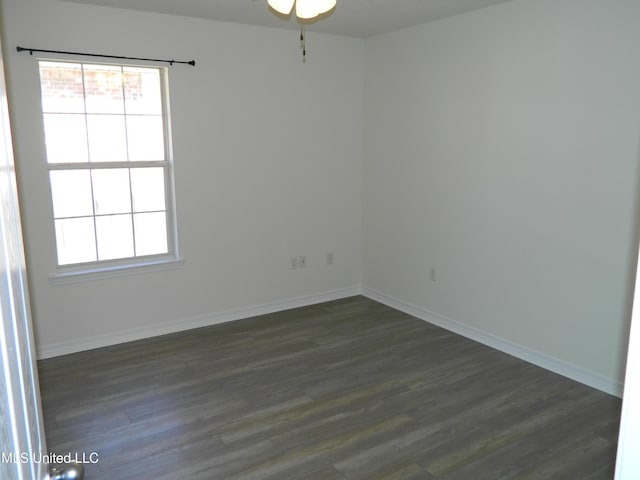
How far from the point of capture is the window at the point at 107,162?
3760 millimetres

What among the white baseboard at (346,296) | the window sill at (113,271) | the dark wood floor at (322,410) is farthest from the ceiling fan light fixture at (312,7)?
the white baseboard at (346,296)

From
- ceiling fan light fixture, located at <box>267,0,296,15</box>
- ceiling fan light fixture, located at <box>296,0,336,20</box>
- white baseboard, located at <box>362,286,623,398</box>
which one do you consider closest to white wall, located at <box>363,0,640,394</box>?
white baseboard, located at <box>362,286,623,398</box>

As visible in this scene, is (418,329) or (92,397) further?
(418,329)

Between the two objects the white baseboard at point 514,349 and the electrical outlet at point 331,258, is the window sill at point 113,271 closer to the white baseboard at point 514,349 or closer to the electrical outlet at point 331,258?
the electrical outlet at point 331,258

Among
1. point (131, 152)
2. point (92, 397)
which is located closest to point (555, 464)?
point (92, 397)

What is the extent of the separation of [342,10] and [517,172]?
1.80 m

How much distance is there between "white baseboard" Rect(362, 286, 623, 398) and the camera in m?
3.35

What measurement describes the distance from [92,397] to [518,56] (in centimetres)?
374

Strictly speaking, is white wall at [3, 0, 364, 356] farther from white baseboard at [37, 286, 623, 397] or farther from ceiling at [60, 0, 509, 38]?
ceiling at [60, 0, 509, 38]

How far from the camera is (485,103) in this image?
390cm

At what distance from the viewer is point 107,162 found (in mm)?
3957

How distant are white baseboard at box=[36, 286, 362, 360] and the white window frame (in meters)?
0.50

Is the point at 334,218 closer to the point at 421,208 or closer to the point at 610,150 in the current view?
the point at 421,208

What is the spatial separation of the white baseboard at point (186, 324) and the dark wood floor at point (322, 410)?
0.10 meters
